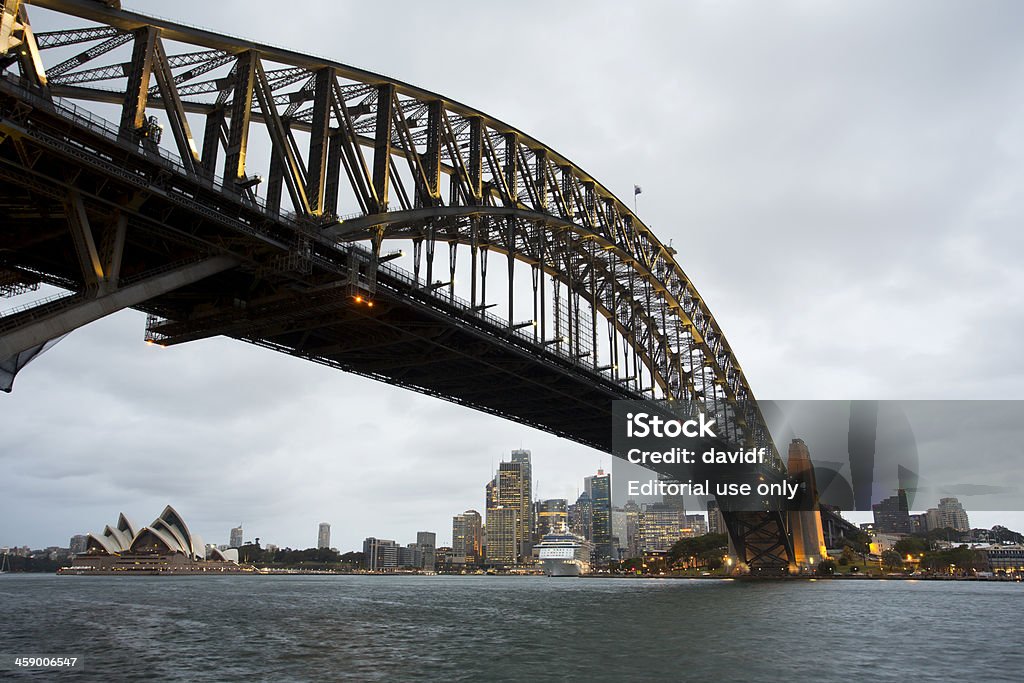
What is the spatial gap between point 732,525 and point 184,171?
94140 mm

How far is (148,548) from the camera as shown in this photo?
16825cm

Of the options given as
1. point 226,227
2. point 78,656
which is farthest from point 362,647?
point 226,227

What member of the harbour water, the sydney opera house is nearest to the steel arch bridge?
the harbour water

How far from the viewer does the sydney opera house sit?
16625 centimetres

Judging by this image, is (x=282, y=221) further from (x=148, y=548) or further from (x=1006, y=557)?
(x=1006, y=557)

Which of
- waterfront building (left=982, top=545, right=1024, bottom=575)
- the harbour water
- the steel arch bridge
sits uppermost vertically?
the steel arch bridge

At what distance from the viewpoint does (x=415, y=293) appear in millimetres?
38938

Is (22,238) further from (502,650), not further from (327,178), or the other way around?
(502,650)

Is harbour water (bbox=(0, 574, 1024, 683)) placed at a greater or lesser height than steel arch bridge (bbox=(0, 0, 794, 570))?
lesser

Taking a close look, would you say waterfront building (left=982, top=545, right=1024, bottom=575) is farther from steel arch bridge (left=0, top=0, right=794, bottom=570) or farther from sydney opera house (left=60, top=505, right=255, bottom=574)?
sydney opera house (left=60, top=505, right=255, bottom=574)

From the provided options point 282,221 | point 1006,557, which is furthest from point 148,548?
point 1006,557

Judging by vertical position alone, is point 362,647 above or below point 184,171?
below

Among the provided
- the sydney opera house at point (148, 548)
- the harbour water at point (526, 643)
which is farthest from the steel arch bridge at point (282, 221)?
the sydney opera house at point (148, 548)

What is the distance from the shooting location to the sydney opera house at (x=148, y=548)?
166 m
